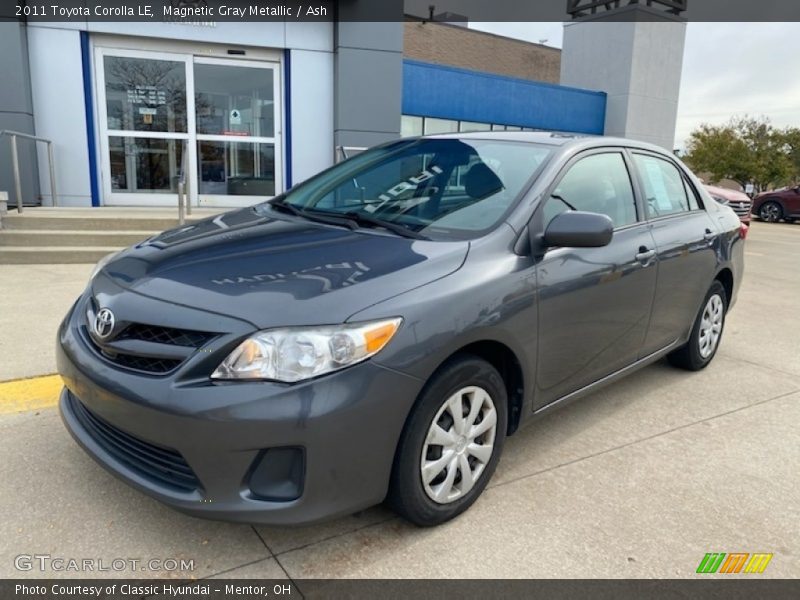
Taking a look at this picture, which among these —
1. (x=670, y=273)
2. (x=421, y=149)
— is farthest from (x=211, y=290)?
(x=670, y=273)

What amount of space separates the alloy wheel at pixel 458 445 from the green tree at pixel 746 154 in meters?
33.9

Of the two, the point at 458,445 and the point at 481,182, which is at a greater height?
the point at 481,182

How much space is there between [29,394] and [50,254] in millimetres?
4418

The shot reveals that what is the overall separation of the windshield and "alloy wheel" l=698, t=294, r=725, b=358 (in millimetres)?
2119

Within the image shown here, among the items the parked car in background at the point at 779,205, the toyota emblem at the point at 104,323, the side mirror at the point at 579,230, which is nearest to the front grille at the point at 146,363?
the toyota emblem at the point at 104,323

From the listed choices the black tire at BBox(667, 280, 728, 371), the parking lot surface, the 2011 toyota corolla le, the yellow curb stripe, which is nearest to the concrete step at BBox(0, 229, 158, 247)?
the parking lot surface

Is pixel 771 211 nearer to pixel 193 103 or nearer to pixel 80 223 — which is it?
pixel 193 103

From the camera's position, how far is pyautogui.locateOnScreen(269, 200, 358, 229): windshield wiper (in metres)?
3.06

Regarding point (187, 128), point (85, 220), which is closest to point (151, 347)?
point (85, 220)

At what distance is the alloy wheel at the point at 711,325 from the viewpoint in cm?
457

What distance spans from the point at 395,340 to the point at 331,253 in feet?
1.85

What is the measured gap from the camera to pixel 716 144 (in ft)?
105

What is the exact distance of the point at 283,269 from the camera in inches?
96.8

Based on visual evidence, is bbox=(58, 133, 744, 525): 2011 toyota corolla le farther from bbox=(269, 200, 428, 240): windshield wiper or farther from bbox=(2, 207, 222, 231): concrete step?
bbox=(2, 207, 222, 231): concrete step
